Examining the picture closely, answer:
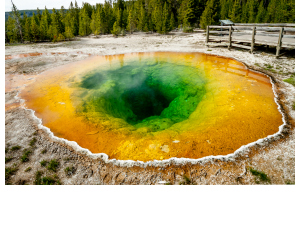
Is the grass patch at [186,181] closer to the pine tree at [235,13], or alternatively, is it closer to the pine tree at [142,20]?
the pine tree at [142,20]

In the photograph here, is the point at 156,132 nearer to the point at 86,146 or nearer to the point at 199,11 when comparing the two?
the point at 86,146

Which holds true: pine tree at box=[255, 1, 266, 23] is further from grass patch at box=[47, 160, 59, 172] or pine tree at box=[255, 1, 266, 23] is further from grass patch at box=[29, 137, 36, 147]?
grass patch at box=[47, 160, 59, 172]

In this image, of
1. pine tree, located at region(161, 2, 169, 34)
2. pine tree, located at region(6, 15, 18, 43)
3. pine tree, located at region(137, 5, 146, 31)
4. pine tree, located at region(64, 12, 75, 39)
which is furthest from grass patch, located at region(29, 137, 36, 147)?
pine tree, located at region(137, 5, 146, 31)

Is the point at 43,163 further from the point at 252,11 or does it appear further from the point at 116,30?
the point at 252,11

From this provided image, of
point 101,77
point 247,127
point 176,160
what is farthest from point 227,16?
point 176,160

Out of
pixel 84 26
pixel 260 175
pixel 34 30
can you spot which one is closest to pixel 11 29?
pixel 34 30

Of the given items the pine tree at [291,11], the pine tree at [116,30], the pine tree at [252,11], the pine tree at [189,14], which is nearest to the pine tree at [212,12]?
the pine tree at [189,14]
